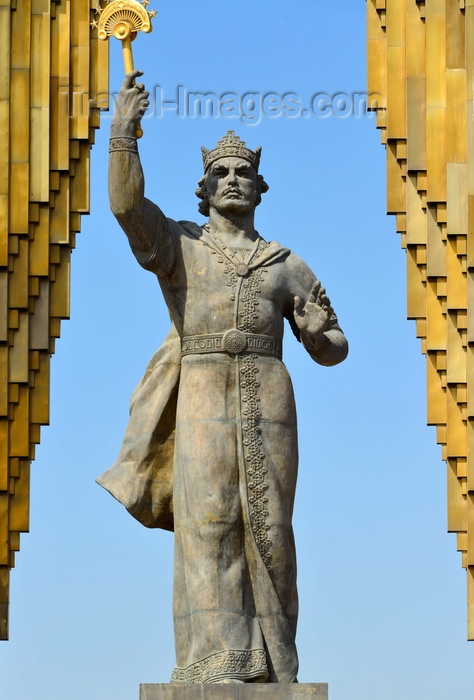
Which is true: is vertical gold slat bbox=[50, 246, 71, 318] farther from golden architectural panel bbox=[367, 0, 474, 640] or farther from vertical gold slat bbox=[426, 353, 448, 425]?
vertical gold slat bbox=[426, 353, 448, 425]

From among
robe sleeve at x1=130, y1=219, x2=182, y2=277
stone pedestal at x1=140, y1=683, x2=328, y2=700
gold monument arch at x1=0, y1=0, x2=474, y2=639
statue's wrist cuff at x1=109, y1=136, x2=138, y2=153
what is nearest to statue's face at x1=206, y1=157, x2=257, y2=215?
robe sleeve at x1=130, y1=219, x2=182, y2=277

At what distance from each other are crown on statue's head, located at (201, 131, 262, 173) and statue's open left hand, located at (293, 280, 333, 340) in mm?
895

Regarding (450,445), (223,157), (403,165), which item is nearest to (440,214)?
(403,165)

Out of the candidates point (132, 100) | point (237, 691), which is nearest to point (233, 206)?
point (132, 100)

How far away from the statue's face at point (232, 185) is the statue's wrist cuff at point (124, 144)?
0.72 metres

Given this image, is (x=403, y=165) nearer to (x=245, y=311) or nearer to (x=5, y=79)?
(x=5, y=79)

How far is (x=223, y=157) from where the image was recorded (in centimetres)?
1296

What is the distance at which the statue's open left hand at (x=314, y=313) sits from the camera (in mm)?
12562

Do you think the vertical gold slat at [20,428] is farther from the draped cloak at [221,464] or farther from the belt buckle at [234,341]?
the belt buckle at [234,341]

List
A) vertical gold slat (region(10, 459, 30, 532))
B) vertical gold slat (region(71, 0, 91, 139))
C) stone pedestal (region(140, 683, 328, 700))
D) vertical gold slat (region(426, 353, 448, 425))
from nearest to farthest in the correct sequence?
stone pedestal (region(140, 683, 328, 700)) < vertical gold slat (region(426, 353, 448, 425)) < vertical gold slat (region(10, 459, 30, 532)) < vertical gold slat (region(71, 0, 91, 139))

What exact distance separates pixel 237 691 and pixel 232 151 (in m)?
3.08

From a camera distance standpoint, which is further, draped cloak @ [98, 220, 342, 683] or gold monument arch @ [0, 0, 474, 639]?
gold monument arch @ [0, 0, 474, 639]

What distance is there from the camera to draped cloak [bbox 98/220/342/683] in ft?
40.5

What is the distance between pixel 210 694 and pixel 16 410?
719 cm
